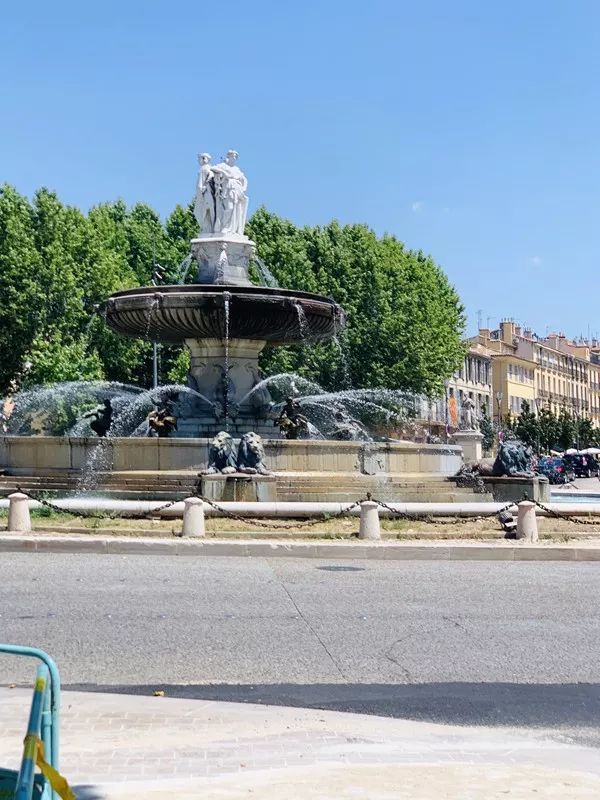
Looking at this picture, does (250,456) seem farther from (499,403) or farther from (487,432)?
(499,403)

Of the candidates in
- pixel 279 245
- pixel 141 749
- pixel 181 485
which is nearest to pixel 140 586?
pixel 141 749

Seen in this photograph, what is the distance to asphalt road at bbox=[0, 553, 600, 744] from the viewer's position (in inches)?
284

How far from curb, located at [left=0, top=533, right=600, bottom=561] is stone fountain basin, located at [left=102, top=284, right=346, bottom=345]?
31.3ft

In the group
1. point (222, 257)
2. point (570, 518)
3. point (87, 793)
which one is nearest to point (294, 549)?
point (570, 518)

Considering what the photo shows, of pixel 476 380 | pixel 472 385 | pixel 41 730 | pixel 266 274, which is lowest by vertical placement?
pixel 41 730

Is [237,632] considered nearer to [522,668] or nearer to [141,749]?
[522,668]

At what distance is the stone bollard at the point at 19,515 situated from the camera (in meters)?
16.0

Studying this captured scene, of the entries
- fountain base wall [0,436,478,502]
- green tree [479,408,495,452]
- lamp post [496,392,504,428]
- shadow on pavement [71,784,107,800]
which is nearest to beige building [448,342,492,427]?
lamp post [496,392,504,428]

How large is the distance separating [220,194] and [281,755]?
72.9 feet

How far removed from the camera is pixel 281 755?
5555 mm

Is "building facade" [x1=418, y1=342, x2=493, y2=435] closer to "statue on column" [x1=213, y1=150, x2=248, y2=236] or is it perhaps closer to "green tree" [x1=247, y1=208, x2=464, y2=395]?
"green tree" [x1=247, y1=208, x2=464, y2=395]

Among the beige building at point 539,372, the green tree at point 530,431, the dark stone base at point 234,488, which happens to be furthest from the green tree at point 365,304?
the beige building at point 539,372

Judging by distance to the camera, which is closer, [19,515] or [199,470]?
[19,515]

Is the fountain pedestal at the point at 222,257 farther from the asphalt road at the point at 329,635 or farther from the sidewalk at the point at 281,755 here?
the sidewalk at the point at 281,755
